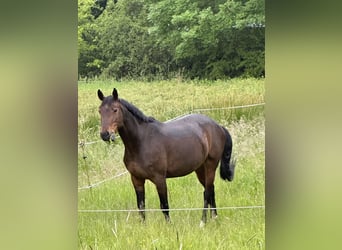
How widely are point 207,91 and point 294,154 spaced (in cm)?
45

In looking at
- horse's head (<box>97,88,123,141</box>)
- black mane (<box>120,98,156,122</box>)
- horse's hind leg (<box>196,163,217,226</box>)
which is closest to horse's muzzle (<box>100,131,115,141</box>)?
horse's head (<box>97,88,123,141</box>)

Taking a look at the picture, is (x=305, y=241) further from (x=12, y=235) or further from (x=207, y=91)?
(x=12, y=235)

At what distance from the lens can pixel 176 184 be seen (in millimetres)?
1986

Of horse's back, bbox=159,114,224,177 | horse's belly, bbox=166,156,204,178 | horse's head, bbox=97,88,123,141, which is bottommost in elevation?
horse's belly, bbox=166,156,204,178

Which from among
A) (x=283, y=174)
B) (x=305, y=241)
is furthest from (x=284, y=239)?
(x=283, y=174)

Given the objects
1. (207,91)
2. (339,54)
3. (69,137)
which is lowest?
(69,137)

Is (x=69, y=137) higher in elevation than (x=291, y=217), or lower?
higher

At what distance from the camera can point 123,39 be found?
6.51 ft

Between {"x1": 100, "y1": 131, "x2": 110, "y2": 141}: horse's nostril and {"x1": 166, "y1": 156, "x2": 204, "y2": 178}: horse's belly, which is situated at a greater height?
{"x1": 100, "y1": 131, "x2": 110, "y2": 141}: horse's nostril

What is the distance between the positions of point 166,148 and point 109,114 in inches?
11.1

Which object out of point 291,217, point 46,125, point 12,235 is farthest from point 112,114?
point 291,217

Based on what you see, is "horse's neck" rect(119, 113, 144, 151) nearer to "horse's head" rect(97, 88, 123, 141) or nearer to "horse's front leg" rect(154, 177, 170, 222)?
"horse's head" rect(97, 88, 123, 141)

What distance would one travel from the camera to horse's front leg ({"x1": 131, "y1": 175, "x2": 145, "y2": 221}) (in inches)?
78.0

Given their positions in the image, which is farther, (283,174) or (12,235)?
(12,235)
